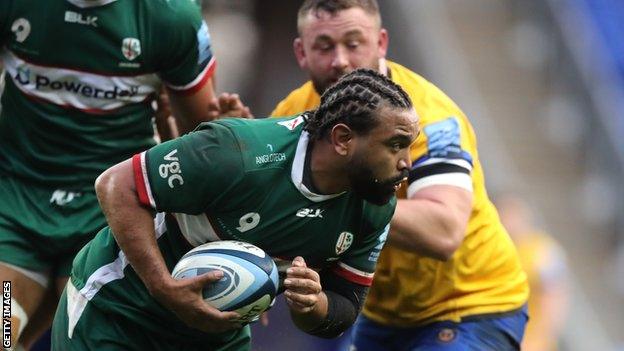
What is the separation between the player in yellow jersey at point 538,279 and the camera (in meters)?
10.4

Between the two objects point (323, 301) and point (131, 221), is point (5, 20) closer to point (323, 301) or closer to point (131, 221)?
point (131, 221)

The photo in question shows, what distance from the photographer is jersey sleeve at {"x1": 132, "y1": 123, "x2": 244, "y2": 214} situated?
5.17m

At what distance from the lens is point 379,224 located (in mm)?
5555

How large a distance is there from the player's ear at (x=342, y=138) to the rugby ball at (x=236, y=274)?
47cm

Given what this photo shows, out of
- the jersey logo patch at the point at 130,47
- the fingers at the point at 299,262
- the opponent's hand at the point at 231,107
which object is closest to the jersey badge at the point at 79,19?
the jersey logo patch at the point at 130,47

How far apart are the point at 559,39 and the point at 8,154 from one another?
31.8 ft

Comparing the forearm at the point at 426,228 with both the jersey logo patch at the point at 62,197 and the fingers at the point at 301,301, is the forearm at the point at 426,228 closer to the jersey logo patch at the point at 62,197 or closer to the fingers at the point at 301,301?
the fingers at the point at 301,301

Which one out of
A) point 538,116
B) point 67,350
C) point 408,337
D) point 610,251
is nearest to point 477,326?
point 408,337

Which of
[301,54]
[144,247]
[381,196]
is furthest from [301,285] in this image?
[301,54]

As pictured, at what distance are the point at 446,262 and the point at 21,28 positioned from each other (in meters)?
2.22

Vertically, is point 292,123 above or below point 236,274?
above

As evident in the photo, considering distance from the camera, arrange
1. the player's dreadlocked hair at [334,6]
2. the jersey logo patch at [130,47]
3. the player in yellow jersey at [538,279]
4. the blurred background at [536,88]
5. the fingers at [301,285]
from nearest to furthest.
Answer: the fingers at [301,285] < the jersey logo patch at [130,47] < the player's dreadlocked hair at [334,6] < the player in yellow jersey at [538,279] < the blurred background at [536,88]

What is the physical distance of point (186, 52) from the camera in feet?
21.7

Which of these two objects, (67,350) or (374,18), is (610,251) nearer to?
(374,18)
